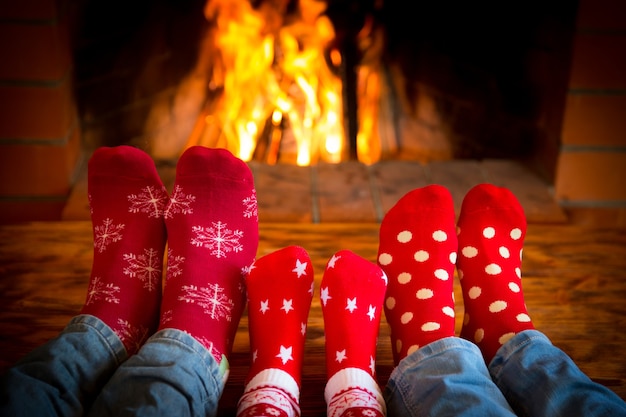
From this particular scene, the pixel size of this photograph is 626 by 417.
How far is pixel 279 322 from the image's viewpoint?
0.91 metres

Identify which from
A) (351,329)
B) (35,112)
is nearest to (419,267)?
(351,329)

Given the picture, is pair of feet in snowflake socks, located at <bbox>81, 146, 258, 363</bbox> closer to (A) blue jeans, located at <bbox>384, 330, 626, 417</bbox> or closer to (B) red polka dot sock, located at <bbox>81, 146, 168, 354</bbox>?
(B) red polka dot sock, located at <bbox>81, 146, 168, 354</bbox>

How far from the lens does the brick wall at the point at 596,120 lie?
54.2 inches

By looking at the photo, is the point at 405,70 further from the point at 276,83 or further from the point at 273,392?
the point at 273,392

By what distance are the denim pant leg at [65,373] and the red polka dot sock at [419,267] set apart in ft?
1.25

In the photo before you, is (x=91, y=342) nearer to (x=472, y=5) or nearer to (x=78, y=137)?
(x=78, y=137)

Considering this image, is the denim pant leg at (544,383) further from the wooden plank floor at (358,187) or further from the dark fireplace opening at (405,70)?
the dark fireplace opening at (405,70)

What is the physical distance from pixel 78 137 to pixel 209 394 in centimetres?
100

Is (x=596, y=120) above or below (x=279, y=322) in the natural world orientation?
above

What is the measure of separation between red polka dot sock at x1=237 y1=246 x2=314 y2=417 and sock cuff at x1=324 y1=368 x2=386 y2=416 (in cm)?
5

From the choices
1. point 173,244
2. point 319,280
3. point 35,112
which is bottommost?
point 319,280

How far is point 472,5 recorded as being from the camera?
5.62 feet

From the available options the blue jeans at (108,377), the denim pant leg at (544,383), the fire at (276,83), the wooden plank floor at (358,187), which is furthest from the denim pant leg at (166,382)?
the fire at (276,83)

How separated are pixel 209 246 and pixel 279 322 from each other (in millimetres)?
161
